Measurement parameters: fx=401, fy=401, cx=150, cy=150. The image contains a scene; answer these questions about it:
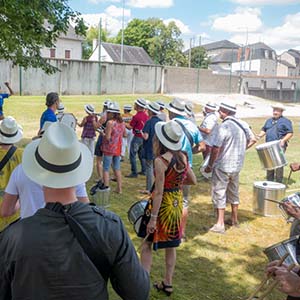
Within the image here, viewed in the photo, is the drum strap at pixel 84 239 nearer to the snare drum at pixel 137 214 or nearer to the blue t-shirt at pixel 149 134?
the snare drum at pixel 137 214

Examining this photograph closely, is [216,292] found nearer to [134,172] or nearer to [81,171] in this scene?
[81,171]

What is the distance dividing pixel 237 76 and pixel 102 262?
4460cm

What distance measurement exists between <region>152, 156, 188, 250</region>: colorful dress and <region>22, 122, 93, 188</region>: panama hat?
6.87 ft

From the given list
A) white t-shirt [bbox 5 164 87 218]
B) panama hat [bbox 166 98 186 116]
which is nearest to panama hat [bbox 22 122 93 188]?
white t-shirt [bbox 5 164 87 218]

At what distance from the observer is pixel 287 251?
3250 mm

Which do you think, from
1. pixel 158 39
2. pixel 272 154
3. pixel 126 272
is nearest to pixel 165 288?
pixel 126 272

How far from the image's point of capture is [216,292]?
455 cm


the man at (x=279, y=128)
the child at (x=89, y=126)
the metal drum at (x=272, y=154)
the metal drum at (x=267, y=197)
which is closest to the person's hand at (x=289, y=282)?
the metal drum at (x=267, y=197)

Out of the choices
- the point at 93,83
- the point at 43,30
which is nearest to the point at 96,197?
the point at 43,30

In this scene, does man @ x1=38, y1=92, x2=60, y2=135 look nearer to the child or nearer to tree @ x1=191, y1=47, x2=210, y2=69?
the child

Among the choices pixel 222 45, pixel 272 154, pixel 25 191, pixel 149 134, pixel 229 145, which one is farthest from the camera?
pixel 222 45

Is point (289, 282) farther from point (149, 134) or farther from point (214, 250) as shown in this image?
point (149, 134)

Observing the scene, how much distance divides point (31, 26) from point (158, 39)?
63.4m

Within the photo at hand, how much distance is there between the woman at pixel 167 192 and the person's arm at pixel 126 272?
6.74ft
